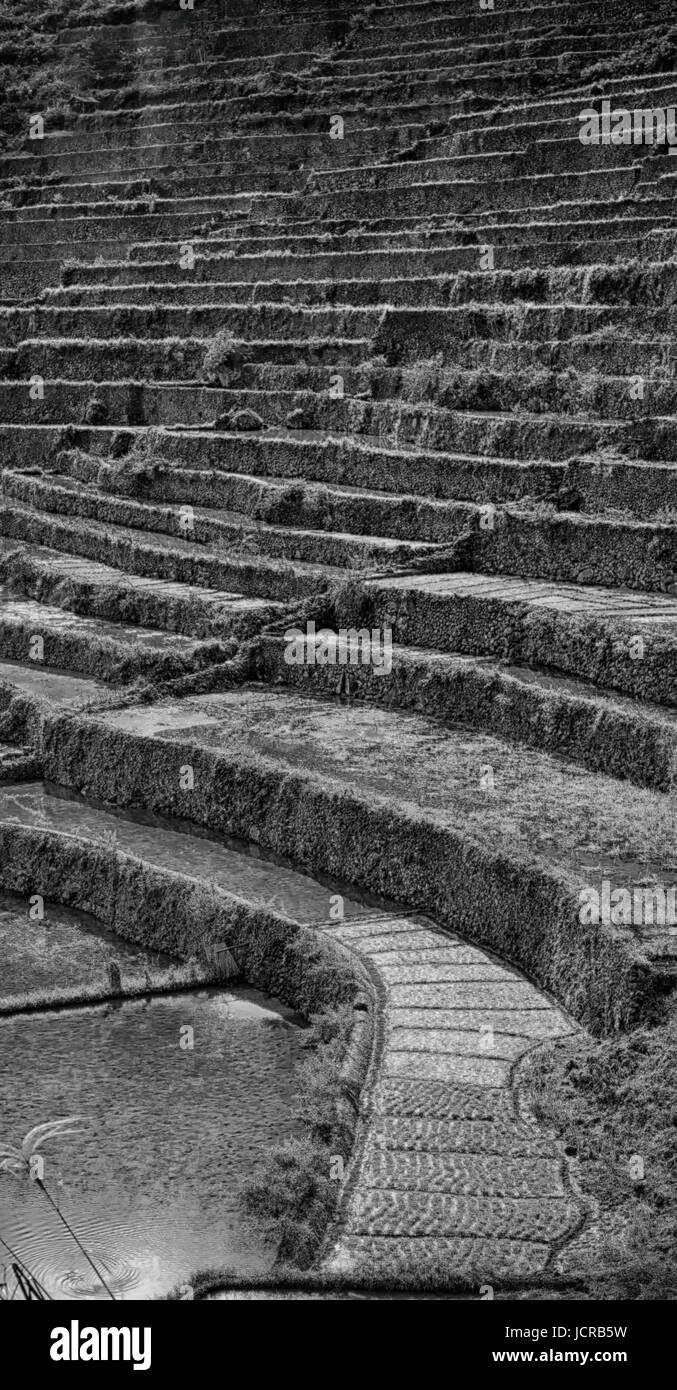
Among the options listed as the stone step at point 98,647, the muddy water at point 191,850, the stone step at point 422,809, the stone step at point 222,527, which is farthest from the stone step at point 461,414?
the muddy water at point 191,850

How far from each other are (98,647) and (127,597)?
1.99 metres

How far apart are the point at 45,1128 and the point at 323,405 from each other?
19240mm

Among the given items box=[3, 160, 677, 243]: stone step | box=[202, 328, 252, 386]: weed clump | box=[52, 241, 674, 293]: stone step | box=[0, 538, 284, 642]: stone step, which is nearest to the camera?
box=[0, 538, 284, 642]: stone step

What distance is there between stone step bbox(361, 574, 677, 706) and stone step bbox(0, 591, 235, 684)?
2345 millimetres

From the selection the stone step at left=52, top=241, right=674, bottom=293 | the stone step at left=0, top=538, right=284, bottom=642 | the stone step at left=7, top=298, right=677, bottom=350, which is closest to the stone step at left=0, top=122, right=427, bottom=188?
the stone step at left=52, top=241, right=674, bottom=293

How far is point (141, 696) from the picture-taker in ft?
71.7

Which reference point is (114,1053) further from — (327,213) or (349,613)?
(327,213)

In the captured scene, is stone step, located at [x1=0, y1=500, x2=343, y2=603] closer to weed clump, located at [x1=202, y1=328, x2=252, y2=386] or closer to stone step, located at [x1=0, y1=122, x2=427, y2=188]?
weed clump, located at [x1=202, y1=328, x2=252, y2=386]

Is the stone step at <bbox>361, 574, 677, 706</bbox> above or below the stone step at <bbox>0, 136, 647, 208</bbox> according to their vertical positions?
below

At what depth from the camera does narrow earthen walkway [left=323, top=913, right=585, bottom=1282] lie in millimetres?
10680

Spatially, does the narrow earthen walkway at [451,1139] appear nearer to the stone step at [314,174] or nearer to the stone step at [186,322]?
the stone step at [186,322]

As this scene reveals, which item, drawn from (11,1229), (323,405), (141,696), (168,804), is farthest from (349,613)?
(11,1229)

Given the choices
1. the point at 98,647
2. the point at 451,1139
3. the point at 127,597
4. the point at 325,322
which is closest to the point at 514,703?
the point at 98,647

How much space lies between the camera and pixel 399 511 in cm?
2536
